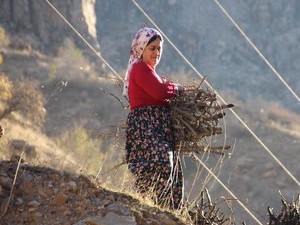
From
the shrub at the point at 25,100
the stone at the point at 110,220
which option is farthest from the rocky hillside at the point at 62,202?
the shrub at the point at 25,100

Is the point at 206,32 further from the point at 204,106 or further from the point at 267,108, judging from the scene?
the point at 204,106

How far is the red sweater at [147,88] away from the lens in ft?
10.9

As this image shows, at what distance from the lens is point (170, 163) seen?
3.26m

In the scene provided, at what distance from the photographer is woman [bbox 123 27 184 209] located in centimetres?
324

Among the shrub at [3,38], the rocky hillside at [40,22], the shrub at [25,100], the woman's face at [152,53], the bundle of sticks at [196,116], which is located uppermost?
the rocky hillside at [40,22]

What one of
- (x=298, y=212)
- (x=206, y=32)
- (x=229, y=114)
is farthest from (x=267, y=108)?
(x=298, y=212)

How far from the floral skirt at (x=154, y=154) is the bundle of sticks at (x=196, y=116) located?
2.2 inches

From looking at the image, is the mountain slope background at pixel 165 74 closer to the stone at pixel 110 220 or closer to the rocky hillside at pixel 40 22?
the rocky hillside at pixel 40 22

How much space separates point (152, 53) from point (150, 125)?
17.8 inches

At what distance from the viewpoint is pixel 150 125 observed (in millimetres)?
3369

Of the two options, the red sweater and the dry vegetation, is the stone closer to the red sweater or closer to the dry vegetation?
the red sweater

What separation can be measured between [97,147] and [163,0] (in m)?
38.9

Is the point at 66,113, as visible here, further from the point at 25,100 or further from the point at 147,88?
the point at 147,88

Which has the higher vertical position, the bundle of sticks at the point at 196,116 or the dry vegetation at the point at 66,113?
the dry vegetation at the point at 66,113
